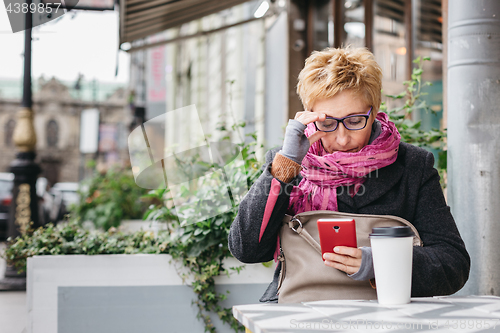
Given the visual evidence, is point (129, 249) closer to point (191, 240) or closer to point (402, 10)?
point (191, 240)

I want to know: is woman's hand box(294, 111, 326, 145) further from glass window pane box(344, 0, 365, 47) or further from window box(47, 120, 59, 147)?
window box(47, 120, 59, 147)

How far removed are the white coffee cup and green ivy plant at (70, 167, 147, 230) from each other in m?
6.01

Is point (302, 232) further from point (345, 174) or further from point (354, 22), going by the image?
point (354, 22)

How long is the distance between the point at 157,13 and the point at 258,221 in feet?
12.3

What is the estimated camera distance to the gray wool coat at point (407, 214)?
154 centimetres

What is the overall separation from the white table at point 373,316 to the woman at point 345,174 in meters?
0.26

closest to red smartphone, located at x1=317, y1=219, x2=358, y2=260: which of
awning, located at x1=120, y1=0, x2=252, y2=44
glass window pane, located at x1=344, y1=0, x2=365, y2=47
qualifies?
awning, located at x1=120, y1=0, x2=252, y2=44

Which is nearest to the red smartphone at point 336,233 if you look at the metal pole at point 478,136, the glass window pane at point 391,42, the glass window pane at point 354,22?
the metal pole at point 478,136

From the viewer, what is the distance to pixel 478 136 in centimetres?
206

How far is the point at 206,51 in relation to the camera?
40.8 ft

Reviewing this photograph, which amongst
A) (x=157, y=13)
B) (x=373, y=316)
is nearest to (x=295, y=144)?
(x=373, y=316)

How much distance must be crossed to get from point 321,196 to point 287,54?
14.1 ft

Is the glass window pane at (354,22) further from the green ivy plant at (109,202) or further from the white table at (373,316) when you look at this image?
the white table at (373,316)

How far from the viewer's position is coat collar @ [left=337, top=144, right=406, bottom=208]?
172 centimetres
